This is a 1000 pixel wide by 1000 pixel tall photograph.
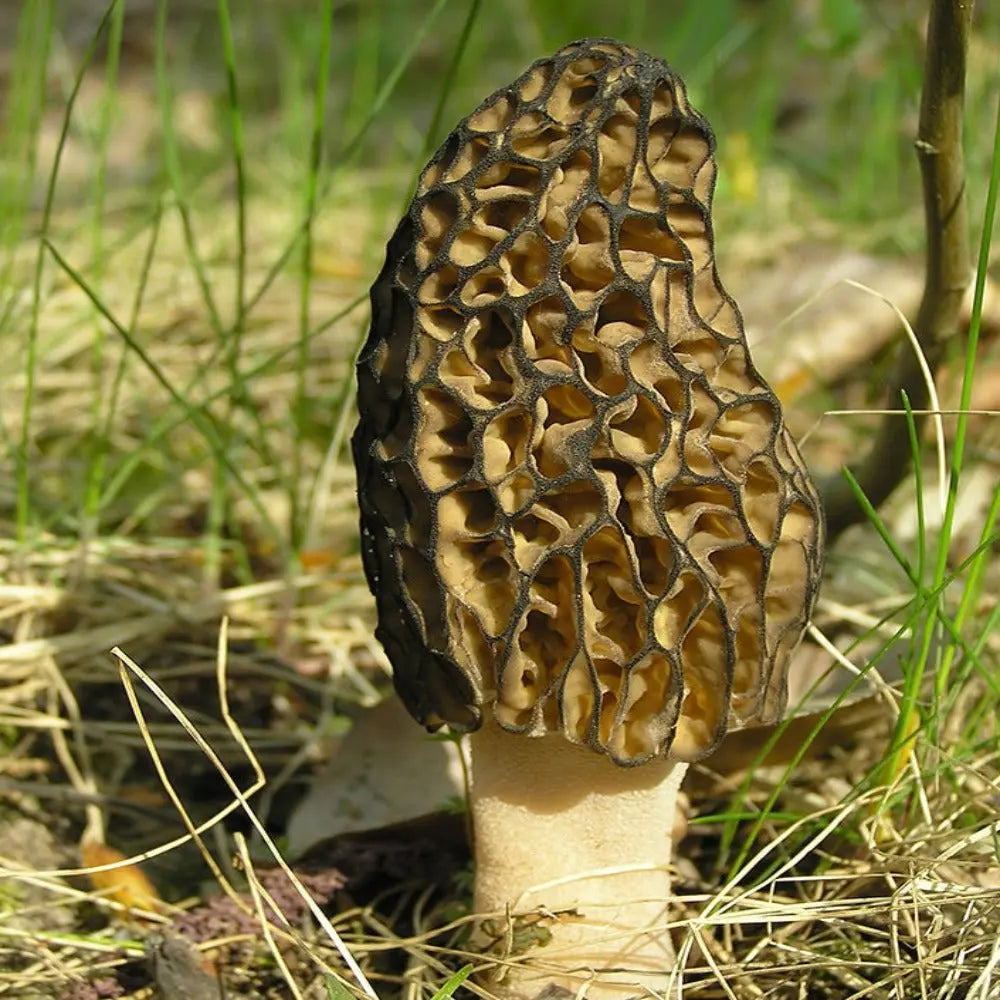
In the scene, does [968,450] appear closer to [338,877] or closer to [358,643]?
[358,643]

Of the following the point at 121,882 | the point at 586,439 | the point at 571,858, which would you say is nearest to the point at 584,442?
the point at 586,439

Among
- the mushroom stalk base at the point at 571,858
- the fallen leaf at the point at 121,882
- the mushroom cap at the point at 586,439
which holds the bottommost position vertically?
the fallen leaf at the point at 121,882

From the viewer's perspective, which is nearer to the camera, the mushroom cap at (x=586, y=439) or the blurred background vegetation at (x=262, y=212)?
the mushroom cap at (x=586, y=439)

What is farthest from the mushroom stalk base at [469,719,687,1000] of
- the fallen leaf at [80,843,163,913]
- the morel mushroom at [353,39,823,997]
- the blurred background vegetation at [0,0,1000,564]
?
the blurred background vegetation at [0,0,1000,564]

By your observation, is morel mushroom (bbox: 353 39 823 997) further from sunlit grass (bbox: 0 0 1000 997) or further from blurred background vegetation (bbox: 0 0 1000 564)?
blurred background vegetation (bbox: 0 0 1000 564)

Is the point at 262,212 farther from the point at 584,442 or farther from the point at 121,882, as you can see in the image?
the point at 584,442

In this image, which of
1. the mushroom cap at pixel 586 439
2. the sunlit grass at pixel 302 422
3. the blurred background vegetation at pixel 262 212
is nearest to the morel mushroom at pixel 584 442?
the mushroom cap at pixel 586 439

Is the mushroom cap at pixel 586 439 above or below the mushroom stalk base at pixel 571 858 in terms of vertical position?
above

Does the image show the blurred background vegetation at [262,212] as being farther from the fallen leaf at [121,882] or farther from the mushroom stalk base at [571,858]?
the mushroom stalk base at [571,858]
